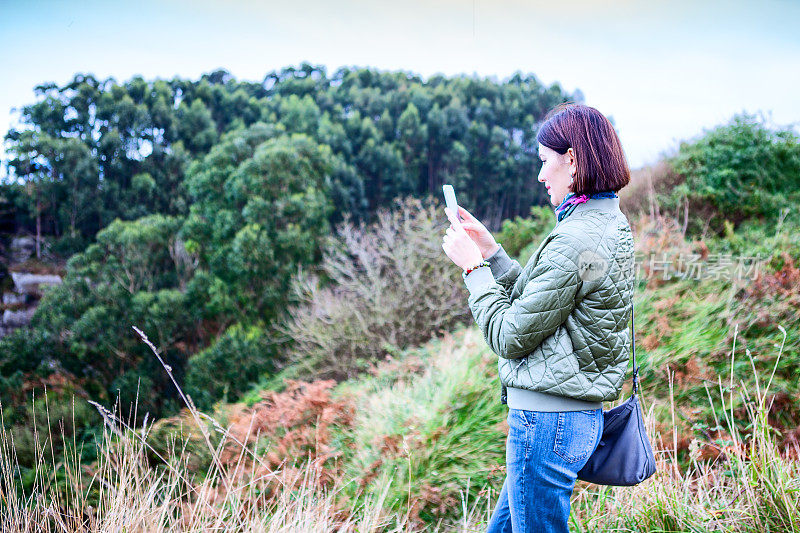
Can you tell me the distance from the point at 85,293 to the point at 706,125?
15.1 metres

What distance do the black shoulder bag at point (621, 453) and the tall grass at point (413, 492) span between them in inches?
25.8

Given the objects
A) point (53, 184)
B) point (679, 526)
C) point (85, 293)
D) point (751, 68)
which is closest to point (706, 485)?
point (679, 526)

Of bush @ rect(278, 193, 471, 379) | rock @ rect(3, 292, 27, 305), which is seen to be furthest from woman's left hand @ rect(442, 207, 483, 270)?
rock @ rect(3, 292, 27, 305)

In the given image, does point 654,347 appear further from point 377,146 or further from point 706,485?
point 377,146

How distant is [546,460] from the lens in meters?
1.33

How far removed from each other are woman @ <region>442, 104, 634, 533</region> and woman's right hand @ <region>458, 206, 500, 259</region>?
273mm

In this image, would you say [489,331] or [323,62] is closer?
[489,331]

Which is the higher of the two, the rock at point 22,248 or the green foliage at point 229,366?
the rock at point 22,248

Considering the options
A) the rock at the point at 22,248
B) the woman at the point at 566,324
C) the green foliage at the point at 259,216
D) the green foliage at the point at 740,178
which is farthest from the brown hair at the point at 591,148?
the rock at the point at 22,248

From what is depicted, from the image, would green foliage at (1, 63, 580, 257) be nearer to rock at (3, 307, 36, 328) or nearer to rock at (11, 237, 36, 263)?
rock at (11, 237, 36, 263)

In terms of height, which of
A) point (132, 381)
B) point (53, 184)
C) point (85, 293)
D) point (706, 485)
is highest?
point (53, 184)

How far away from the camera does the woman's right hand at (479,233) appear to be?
5.41 feet

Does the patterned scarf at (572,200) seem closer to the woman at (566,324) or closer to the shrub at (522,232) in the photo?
the woman at (566,324)

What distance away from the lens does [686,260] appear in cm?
515
